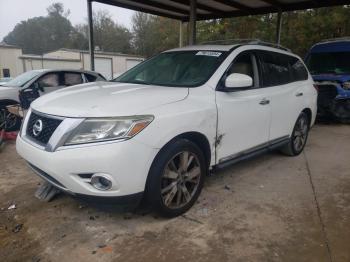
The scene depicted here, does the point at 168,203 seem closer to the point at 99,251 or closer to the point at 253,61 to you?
the point at 99,251

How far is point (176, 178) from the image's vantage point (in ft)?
10.3

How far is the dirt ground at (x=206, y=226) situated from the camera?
271 cm

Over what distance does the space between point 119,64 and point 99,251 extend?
3315 centimetres

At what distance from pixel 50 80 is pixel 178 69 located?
5186mm

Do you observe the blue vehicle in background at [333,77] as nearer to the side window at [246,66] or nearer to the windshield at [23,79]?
the side window at [246,66]

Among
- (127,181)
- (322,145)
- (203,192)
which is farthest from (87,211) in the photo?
(322,145)

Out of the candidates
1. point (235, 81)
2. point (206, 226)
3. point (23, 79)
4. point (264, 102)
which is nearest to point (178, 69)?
point (235, 81)

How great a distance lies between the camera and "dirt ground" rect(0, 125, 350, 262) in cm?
271

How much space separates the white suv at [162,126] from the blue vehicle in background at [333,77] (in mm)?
4077

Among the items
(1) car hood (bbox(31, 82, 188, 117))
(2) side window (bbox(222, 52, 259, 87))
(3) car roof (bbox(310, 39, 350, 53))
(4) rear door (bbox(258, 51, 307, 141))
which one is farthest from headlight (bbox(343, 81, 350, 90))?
(1) car hood (bbox(31, 82, 188, 117))

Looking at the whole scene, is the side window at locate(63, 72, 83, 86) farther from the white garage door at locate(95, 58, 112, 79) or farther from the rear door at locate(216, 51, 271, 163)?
the white garage door at locate(95, 58, 112, 79)

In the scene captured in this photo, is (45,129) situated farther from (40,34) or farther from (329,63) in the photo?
(40,34)

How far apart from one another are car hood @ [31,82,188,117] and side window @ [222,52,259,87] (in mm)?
908

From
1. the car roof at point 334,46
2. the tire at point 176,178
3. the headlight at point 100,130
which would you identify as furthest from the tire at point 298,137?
the car roof at point 334,46
